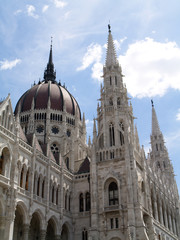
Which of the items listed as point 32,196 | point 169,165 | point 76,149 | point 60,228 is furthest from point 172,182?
point 32,196

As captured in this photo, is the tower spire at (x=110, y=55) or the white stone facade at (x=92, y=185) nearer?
the white stone facade at (x=92, y=185)

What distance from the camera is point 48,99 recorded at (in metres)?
61.2

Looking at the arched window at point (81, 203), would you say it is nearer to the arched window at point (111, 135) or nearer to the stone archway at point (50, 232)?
the stone archway at point (50, 232)

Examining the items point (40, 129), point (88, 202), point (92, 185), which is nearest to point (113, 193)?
point (92, 185)

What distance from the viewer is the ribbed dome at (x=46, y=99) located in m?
61.2

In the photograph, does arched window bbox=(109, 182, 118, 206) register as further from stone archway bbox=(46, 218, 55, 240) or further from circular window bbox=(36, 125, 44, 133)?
circular window bbox=(36, 125, 44, 133)

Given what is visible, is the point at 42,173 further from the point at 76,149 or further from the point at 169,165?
the point at 169,165

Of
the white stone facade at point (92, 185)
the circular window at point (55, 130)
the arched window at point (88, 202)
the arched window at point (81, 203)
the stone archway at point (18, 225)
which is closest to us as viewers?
the white stone facade at point (92, 185)

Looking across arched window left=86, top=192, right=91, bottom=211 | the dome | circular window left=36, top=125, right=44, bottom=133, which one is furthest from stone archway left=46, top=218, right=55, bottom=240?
the dome

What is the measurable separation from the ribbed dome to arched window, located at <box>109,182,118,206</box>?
80.1ft

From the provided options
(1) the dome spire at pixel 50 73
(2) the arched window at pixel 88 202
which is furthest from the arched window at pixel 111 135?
(1) the dome spire at pixel 50 73

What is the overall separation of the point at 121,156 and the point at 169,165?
99.5 feet

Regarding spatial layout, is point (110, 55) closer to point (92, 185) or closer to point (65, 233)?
point (92, 185)

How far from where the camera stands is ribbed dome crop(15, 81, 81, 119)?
61175mm
